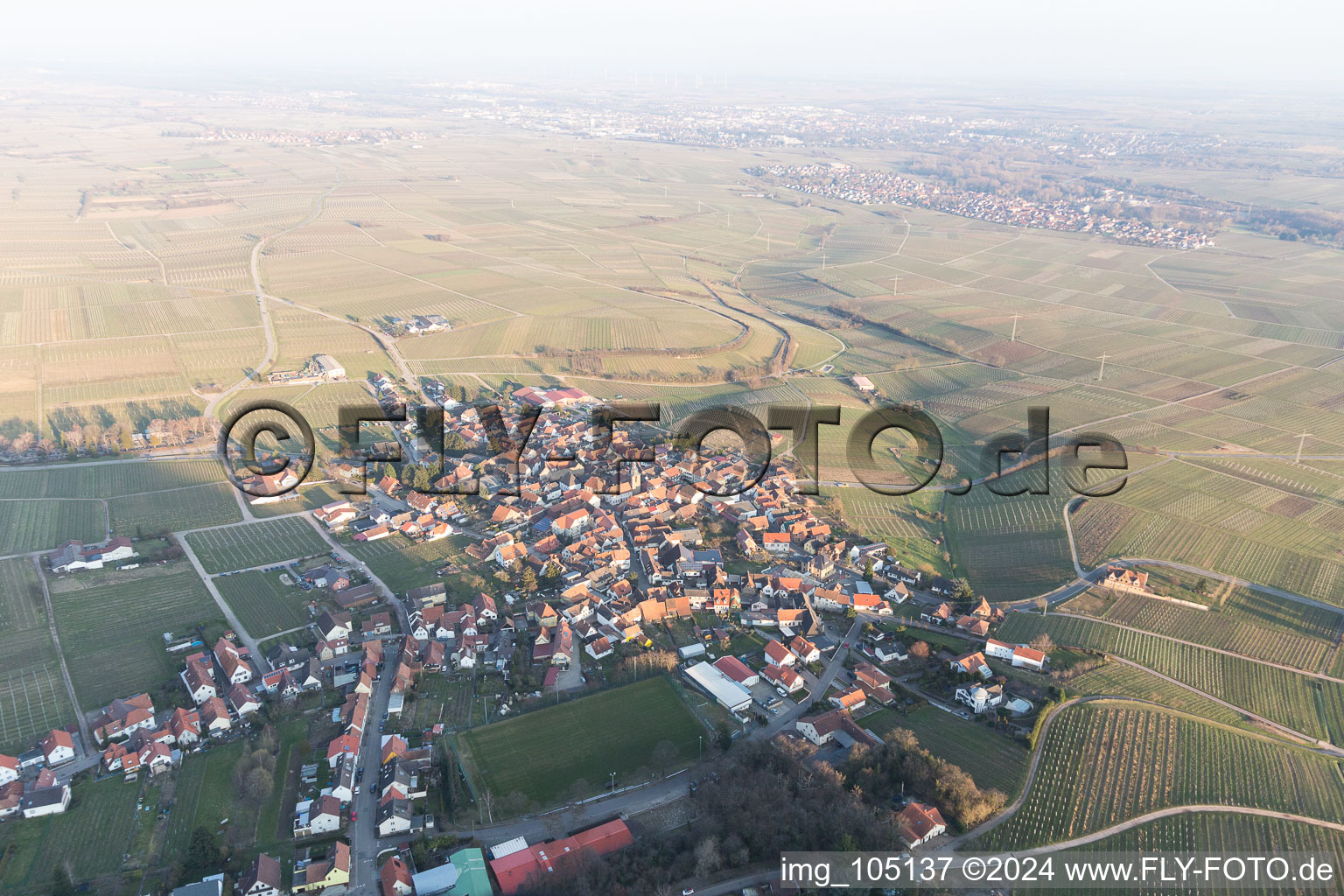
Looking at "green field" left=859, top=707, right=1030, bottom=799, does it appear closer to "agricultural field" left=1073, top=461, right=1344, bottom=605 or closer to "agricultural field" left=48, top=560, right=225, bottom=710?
"agricultural field" left=1073, top=461, right=1344, bottom=605

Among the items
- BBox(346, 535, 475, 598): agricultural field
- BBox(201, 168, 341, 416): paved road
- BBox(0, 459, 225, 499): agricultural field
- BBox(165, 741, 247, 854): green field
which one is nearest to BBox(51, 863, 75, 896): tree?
BBox(165, 741, 247, 854): green field

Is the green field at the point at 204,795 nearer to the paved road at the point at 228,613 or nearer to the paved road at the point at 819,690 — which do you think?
the paved road at the point at 228,613

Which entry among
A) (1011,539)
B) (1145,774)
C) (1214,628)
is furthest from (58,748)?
(1214,628)

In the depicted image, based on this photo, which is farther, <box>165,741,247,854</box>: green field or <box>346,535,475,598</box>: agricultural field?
<box>346,535,475,598</box>: agricultural field

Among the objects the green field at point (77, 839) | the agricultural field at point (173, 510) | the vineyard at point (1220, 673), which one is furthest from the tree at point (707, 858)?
the agricultural field at point (173, 510)

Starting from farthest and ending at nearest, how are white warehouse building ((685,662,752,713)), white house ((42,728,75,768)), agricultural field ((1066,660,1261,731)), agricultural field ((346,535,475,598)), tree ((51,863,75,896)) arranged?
agricultural field ((346,535,475,598)) < white warehouse building ((685,662,752,713)) < agricultural field ((1066,660,1261,731)) < white house ((42,728,75,768)) < tree ((51,863,75,896))

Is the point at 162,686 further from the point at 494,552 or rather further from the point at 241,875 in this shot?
the point at 494,552

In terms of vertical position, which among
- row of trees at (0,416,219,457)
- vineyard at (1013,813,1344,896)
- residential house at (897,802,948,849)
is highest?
row of trees at (0,416,219,457)

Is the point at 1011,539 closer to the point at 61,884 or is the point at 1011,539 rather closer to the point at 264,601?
the point at 264,601

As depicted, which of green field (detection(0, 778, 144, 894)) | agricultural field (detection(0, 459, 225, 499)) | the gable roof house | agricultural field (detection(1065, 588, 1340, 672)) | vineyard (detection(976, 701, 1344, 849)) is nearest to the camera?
the gable roof house
